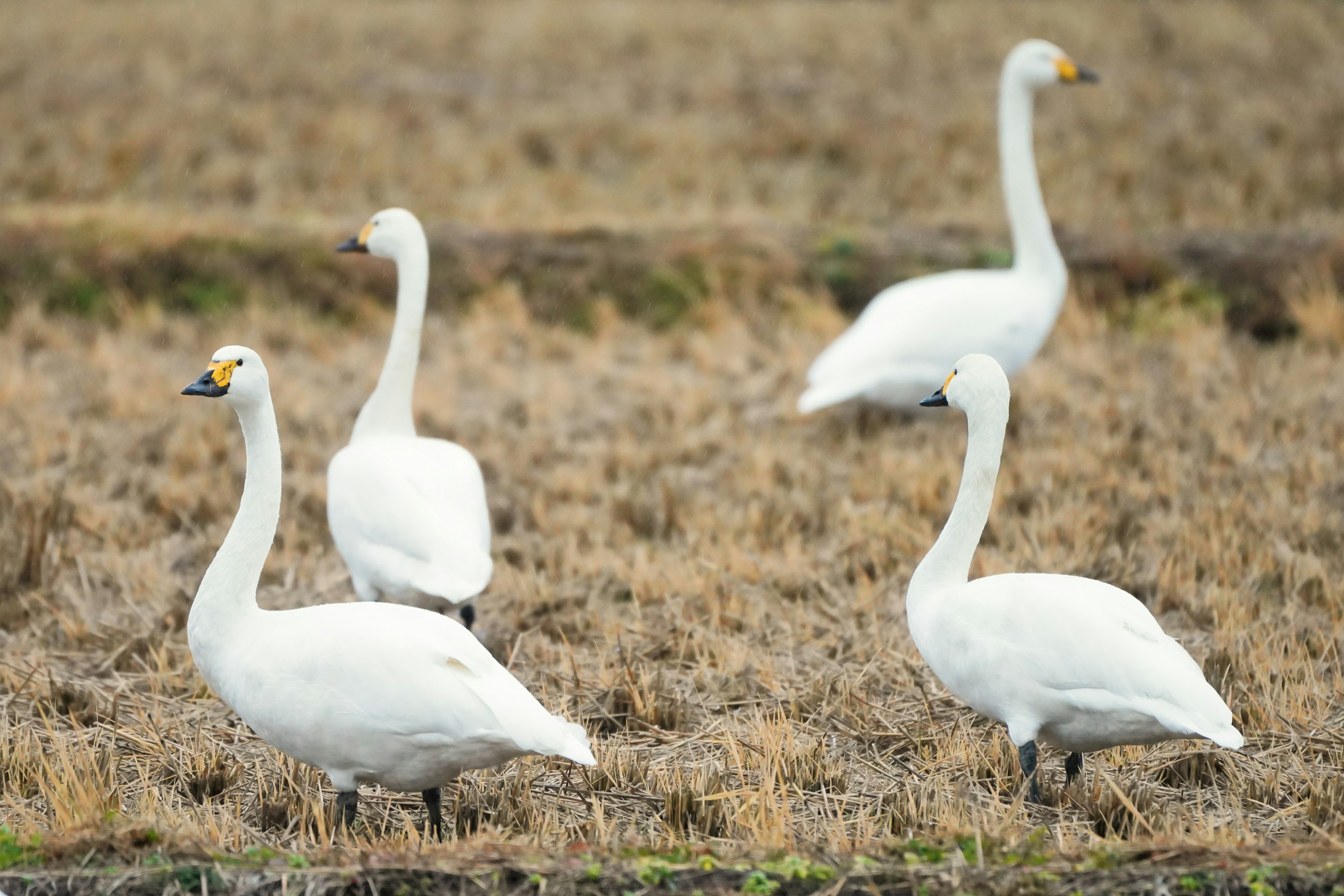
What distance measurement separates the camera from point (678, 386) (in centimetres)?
984

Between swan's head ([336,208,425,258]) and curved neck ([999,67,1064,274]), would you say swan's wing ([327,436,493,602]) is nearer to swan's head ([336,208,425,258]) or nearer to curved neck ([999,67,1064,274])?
swan's head ([336,208,425,258])

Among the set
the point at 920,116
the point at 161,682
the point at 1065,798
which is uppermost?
the point at 920,116

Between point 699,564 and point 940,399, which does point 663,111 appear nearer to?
point 699,564

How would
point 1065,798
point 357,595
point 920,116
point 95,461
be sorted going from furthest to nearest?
1. point 920,116
2. point 95,461
3. point 357,595
4. point 1065,798

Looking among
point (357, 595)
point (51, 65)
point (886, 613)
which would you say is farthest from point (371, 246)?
point (51, 65)

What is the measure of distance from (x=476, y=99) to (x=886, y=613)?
44.5 ft

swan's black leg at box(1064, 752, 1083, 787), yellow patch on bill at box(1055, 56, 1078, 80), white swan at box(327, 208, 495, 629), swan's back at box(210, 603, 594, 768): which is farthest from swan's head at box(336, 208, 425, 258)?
yellow patch on bill at box(1055, 56, 1078, 80)

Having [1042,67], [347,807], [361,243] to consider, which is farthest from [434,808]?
[1042,67]

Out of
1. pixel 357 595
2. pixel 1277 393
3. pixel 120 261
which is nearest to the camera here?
pixel 357 595

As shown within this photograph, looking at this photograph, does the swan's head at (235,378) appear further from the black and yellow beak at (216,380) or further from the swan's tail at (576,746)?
the swan's tail at (576,746)

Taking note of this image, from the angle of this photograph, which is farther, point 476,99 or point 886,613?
point 476,99

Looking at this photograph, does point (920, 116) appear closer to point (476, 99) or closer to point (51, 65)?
point (476, 99)

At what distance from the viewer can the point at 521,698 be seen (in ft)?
12.5

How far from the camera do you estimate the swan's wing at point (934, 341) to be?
860 cm
